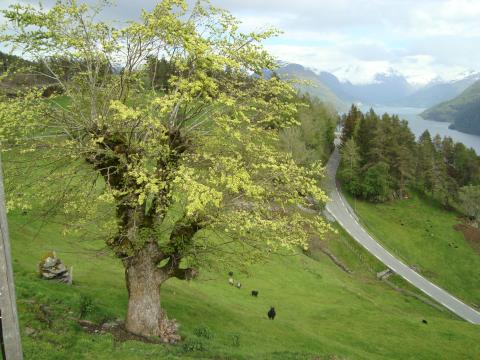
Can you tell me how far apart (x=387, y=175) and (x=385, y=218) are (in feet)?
44.7

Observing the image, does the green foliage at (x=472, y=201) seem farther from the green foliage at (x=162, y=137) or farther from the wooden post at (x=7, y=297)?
the wooden post at (x=7, y=297)

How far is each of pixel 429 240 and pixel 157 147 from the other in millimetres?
86321

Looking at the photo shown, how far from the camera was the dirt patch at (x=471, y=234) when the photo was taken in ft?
289

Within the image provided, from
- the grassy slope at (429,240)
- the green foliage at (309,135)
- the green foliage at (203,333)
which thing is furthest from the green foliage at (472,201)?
the green foliage at (203,333)

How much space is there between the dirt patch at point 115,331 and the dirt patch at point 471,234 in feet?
291

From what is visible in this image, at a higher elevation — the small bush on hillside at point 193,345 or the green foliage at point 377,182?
the green foliage at point 377,182

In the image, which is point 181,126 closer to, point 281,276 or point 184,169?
point 184,169

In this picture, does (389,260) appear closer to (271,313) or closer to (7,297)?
(271,313)

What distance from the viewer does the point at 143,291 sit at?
59.1ft

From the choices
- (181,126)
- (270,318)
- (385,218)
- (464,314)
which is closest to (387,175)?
(385,218)

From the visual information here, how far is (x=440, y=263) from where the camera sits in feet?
263

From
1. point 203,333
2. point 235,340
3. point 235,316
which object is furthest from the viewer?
point 235,316

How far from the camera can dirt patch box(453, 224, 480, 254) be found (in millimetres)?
87938

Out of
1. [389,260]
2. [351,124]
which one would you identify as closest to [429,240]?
[389,260]
